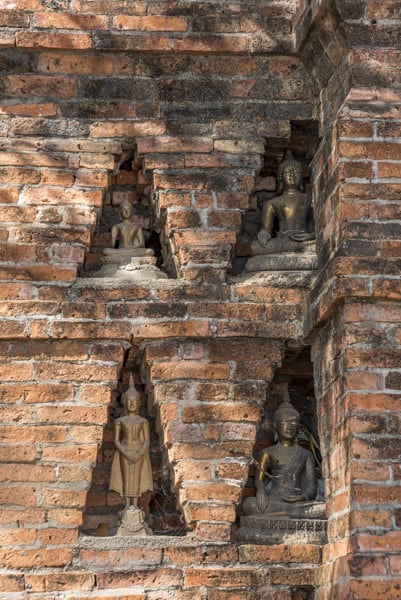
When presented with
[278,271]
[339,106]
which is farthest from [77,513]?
[339,106]

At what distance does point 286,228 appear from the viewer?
6402mm

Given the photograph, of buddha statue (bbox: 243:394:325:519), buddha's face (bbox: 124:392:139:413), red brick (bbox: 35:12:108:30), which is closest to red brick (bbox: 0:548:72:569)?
buddha's face (bbox: 124:392:139:413)

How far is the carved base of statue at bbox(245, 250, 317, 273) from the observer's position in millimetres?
6176

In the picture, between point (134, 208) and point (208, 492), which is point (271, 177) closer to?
point (134, 208)

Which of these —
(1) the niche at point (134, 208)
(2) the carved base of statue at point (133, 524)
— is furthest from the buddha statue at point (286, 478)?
(1) the niche at point (134, 208)

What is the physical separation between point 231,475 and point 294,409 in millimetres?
615

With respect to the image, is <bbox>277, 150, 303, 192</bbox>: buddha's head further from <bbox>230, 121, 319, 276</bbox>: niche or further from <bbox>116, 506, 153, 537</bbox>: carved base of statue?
<bbox>116, 506, 153, 537</bbox>: carved base of statue

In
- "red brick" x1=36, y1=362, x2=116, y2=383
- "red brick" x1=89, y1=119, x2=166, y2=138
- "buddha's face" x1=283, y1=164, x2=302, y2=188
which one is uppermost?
"red brick" x1=89, y1=119, x2=166, y2=138

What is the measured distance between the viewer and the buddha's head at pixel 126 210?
6383mm

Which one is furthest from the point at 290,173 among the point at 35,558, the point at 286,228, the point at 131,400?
the point at 35,558

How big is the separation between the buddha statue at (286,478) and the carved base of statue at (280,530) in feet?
0.17

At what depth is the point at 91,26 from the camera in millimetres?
6285

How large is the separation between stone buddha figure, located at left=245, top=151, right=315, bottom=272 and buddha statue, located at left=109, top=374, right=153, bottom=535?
1.00m

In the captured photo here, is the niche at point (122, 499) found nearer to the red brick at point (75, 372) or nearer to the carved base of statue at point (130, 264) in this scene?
the red brick at point (75, 372)
